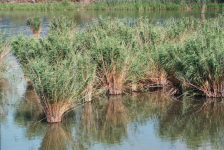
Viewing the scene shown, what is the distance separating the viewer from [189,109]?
25.8 ft

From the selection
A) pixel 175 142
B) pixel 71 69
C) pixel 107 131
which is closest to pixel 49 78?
pixel 71 69

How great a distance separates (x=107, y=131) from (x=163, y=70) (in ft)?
10.3

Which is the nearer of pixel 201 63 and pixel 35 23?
pixel 201 63

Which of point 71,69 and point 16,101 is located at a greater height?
point 71,69

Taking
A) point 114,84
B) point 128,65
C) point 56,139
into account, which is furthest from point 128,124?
point 128,65

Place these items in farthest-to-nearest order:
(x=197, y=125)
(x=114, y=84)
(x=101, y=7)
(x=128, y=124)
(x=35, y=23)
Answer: (x=101, y=7)
(x=35, y=23)
(x=114, y=84)
(x=128, y=124)
(x=197, y=125)

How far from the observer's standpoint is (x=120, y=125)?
702cm

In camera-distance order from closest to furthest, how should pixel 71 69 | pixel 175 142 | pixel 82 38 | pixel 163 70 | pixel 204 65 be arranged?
pixel 175 142 < pixel 71 69 < pixel 204 65 < pixel 163 70 < pixel 82 38

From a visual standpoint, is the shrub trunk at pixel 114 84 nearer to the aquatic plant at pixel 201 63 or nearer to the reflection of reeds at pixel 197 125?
the aquatic plant at pixel 201 63

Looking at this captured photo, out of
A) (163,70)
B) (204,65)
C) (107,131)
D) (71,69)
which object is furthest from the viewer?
(163,70)

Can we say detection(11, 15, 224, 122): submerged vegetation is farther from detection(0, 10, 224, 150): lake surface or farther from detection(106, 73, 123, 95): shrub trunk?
detection(0, 10, 224, 150): lake surface

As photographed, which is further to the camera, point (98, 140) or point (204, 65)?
point (204, 65)

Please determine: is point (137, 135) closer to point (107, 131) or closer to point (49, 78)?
point (107, 131)

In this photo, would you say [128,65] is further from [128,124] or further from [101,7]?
[101,7]
